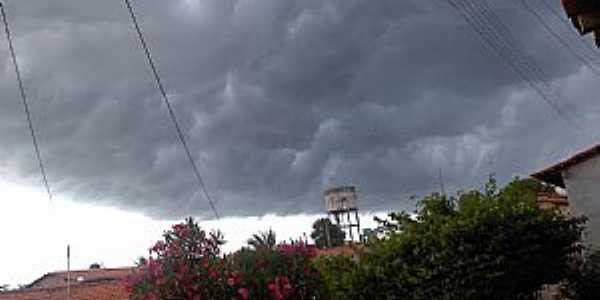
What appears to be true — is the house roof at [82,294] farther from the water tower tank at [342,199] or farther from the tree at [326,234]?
the tree at [326,234]

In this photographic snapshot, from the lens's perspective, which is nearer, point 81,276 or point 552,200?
point 552,200

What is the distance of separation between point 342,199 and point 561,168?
19.5 meters

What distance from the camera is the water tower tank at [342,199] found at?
122ft

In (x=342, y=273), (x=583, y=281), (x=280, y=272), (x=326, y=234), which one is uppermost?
(x=326, y=234)

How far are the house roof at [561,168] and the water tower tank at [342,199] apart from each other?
17693 millimetres

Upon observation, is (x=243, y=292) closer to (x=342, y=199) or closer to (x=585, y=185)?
(x=585, y=185)

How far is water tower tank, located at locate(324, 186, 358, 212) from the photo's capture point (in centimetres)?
3712

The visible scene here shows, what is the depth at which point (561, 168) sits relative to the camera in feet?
60.3

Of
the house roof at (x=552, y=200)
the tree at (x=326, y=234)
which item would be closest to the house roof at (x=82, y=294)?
the house roof at (x=552, y=200)

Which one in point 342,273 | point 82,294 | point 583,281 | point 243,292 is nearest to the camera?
point 243,292

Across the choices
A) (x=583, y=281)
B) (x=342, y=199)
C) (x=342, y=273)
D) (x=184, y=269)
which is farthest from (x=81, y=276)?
(x=184, y=269)

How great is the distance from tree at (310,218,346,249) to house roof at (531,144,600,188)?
80.6ft

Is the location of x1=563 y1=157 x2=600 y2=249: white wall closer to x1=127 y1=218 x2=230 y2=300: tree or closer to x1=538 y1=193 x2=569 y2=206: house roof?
x1=538 y1=193 x2=569 y2=206: house roof

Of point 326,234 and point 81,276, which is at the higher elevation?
point 326,234
